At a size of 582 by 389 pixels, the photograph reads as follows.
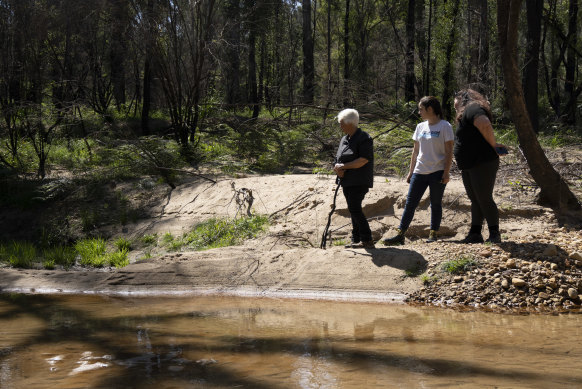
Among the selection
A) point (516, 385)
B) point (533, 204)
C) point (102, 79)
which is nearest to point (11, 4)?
point (102, 79)

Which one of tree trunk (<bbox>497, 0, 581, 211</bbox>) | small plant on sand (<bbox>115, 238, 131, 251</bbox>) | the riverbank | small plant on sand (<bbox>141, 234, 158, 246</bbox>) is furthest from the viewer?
small plant on sand (<bbox>141, 234, 158, 246</bbox>)

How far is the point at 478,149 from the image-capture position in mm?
6492

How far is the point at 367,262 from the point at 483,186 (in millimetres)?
1672

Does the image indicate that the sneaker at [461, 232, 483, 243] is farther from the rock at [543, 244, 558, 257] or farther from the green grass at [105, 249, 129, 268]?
the green grass at [105, 249, 129, 268]

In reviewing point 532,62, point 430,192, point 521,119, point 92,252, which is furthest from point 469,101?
point 532,62

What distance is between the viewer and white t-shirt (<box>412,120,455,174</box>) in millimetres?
6773

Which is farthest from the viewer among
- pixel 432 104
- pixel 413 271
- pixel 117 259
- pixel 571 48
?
pixel 571 48

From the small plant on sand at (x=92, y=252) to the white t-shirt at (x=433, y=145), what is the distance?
5.44 metres

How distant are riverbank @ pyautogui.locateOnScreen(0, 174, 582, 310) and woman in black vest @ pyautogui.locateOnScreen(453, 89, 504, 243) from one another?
57 cm

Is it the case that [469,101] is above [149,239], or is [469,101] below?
above

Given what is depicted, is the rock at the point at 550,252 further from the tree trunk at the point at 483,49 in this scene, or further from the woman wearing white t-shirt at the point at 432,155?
the tree trunk at the point at 483,49

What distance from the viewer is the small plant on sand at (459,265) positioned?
21.0 ft

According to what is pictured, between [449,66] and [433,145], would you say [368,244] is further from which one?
[449,66]

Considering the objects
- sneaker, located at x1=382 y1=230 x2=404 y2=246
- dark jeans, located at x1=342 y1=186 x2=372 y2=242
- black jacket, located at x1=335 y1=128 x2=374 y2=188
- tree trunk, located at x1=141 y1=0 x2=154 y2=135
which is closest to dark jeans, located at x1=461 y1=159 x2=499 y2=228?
sneaker, located at x1=382 y1=230 x2=404 y2=246
